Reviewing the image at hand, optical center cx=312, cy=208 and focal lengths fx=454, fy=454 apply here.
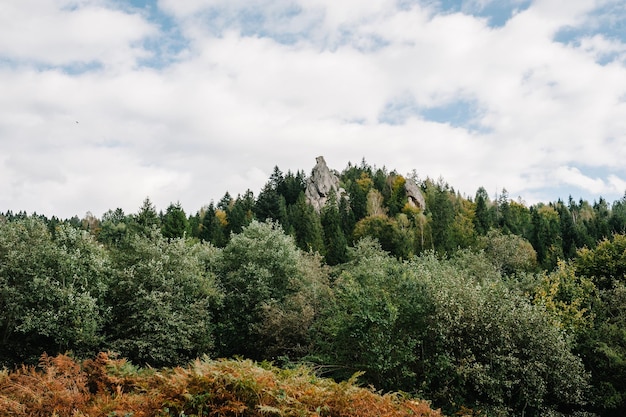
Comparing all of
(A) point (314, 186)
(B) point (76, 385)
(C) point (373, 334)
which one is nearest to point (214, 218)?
(A) point (314, 186)

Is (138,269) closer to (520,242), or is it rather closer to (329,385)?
(329,385)

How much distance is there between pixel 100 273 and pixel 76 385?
1518cm

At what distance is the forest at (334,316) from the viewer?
688 inches

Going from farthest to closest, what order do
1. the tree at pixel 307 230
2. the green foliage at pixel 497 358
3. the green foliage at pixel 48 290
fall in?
the tree at pixel 307 230
the green foliage at pixel 48 290
the green foliage at pixel 497 358

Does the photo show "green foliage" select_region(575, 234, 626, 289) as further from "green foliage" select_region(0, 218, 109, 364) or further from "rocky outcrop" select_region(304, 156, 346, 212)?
"rocky outcrop" select_region(304, 156, 346, 212)

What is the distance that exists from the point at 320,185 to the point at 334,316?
74667mm

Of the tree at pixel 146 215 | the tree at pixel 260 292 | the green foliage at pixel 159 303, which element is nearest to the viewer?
the green foliage at pixel 159 303

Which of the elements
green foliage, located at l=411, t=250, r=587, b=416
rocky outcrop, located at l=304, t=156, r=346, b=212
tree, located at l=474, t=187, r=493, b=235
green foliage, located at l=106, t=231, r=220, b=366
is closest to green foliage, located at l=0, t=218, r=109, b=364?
green foliage, located at l=106, t=231, r=220, b=366

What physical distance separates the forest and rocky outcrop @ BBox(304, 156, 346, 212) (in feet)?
178

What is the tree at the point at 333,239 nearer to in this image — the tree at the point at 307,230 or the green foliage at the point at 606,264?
the tree at the point at 307,230

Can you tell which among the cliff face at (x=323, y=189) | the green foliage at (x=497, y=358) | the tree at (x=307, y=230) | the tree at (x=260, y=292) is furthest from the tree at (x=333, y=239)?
the green foliage at (x=497, y=358)

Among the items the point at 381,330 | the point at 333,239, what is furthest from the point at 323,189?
the point at 381,330

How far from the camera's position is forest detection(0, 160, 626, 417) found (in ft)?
57.4

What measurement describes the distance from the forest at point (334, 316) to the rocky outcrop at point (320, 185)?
54320 mm
